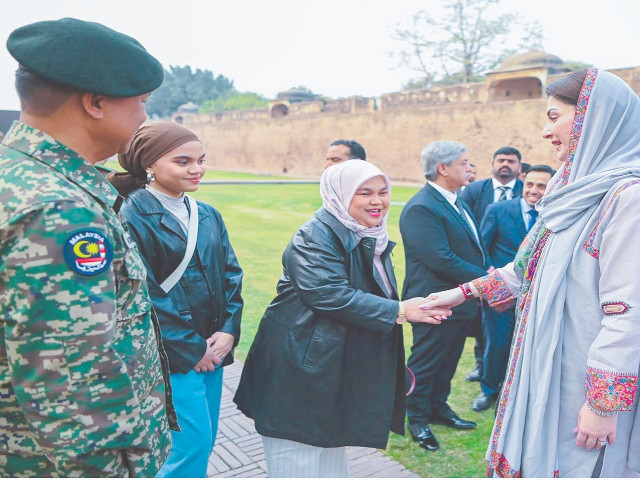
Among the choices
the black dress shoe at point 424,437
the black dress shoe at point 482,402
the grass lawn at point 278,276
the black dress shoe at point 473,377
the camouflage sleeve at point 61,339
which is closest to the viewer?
the camouflage sleeve at point 61,339

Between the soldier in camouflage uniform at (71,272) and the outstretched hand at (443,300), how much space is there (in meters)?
1.36

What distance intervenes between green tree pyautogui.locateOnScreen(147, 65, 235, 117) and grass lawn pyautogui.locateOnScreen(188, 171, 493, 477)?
48.8 m

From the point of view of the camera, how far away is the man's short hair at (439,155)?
3602 mm

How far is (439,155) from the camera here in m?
3.64

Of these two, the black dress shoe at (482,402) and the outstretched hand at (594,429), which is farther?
the black dress shoe at (482,402)

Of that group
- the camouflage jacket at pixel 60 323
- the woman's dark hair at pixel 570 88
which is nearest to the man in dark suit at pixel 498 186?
the woman's dark hair at pixel 570 88

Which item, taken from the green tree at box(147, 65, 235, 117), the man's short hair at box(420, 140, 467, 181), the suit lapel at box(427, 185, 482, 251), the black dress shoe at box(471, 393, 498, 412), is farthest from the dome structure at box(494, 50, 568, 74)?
the green tree at box(147, 65, 235, 117)

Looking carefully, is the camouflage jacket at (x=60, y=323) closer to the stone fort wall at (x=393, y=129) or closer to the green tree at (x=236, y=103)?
the stone fort wall at (x=393, y=129)

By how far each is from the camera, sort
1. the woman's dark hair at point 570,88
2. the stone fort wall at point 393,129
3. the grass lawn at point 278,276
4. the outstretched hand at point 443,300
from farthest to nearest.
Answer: the stone fort wall at point 393,129 → the grass lawn at point 278,276 → the outstretched hand at point 443,300 → the woman's dark hair at point 570,88

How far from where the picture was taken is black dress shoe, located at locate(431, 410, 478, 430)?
354 centimetres

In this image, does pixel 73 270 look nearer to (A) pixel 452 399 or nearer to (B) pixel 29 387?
(B) pixel 29 387

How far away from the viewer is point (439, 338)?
346 cm

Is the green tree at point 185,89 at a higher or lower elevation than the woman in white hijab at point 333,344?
higher

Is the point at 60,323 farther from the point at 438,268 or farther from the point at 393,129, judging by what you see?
the point at 393,129
